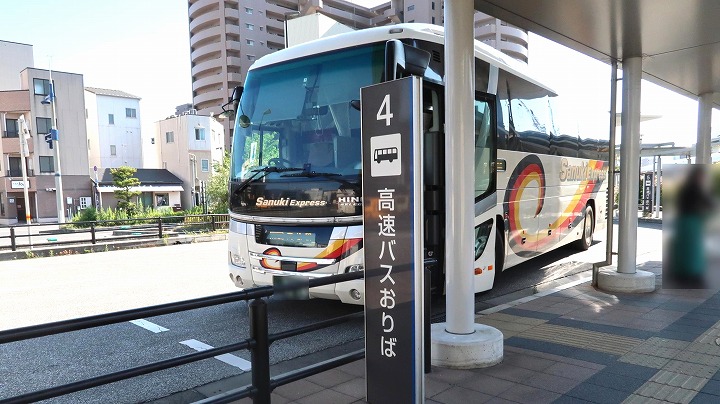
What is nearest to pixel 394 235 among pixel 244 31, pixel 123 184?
pixel 123 184

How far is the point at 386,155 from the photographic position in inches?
114

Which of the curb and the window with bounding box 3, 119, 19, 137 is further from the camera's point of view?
the window with bounding box 3, 119, 19, 137

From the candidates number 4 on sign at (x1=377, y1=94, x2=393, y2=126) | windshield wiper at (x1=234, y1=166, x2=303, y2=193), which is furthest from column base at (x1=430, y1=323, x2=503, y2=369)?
windshield wiper at (x1=234, y1=166, x2=303, y2=193)

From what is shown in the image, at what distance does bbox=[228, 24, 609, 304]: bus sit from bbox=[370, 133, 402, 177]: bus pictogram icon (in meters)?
1.31

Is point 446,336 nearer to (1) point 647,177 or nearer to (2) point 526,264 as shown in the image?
(2) point 526,264

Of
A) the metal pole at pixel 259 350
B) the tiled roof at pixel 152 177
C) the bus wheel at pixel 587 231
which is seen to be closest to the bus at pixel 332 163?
the metal pole at pixel 259 350

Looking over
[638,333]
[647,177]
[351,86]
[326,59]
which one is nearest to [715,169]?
[638,333]

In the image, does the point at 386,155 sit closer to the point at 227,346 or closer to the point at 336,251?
the point at 227,346

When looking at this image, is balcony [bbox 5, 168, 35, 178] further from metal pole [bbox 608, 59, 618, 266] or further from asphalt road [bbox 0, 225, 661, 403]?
metal pole [bbox 608, 59, 618, 266]

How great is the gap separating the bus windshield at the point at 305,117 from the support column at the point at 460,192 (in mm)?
1424

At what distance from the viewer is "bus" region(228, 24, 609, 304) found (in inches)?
215

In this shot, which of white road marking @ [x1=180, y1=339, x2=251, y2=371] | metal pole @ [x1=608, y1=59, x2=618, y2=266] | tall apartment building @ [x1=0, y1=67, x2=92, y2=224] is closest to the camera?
white road marking @ [x1=180, y1=339, x2=251, y2=371]

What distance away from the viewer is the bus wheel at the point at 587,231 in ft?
37.6

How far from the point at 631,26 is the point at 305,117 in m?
4.33
